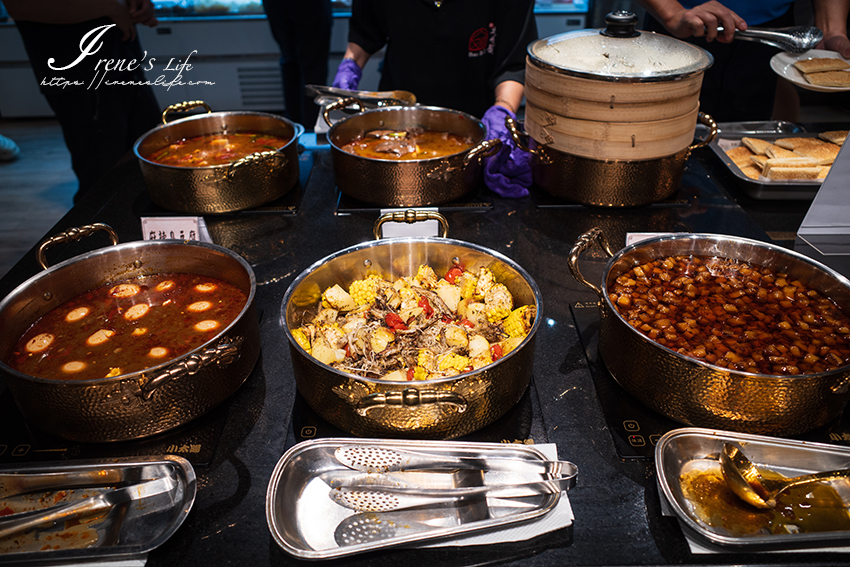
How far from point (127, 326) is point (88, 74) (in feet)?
8.22

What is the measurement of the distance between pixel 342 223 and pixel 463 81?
1.44 m

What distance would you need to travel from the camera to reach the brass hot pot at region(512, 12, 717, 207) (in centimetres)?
184

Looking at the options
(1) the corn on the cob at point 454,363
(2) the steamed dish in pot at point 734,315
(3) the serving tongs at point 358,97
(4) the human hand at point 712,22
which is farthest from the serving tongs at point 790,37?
(1) the corn on the cob at point 454,363

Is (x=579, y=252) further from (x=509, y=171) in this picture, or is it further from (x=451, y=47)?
(x=451, y=47)

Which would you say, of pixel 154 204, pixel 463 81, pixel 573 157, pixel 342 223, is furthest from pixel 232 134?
pixel 573 157

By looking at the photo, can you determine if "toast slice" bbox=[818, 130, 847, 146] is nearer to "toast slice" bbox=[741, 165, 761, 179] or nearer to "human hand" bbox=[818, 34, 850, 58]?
"human hand" bbox=[818, 34, 850, 58]

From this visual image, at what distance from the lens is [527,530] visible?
1.04m

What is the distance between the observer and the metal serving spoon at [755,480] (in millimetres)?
1048

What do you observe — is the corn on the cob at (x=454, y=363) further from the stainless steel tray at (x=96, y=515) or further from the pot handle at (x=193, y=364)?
the stainless steel tray at (x=96, y=515)

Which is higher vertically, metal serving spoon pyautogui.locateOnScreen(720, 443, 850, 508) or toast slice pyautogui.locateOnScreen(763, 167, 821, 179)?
toast slice pyautogui.locateOnScreen(763, 167, 821, 179)

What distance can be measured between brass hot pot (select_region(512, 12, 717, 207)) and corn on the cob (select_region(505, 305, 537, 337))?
85 cm

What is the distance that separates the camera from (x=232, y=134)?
8.37 feet

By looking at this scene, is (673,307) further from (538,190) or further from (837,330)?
(538,190)

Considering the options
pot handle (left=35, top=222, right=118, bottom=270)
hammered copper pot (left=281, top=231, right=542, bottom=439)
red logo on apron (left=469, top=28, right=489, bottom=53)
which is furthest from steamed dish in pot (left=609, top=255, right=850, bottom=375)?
red logo on apron (left=469, top=28, right=489, bottom=53)
